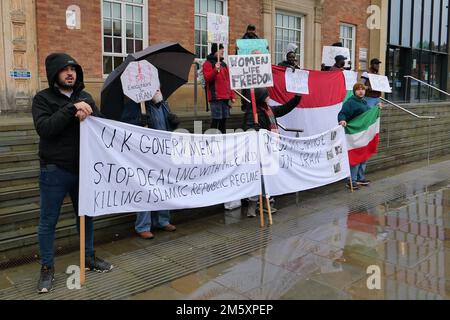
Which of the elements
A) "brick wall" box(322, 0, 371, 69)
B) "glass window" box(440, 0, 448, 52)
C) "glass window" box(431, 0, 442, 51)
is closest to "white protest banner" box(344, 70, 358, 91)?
"brick wall" box(322, 0, 371, 69)

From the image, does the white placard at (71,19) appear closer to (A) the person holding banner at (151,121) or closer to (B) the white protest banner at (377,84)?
(A) the person holding banner at (151,121)

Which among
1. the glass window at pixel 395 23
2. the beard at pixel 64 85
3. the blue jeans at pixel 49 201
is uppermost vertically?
the glass window at pixel 395 23

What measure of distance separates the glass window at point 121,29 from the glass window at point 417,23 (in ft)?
49.4

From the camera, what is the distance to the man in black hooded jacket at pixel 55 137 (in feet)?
12.5

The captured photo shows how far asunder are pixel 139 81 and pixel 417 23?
1958 centimetres

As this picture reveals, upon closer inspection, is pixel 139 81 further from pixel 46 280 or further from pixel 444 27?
pixel 444 27

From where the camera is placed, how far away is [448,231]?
5.53 meters

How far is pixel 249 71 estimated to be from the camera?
19.4 ft

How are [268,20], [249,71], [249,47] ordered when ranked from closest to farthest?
[249,71] < [249,47] < [268,20]

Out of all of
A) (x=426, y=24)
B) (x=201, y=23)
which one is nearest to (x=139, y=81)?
(x=201, y=23)

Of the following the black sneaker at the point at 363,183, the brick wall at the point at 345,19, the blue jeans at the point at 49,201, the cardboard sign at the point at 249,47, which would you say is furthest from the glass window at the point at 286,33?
the blue jeans at the point at 49,201

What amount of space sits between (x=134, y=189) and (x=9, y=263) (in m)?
1.42

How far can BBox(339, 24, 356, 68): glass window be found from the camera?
16.4m

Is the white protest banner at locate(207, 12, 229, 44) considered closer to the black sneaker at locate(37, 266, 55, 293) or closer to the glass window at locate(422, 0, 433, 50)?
the black sneaker at locate(37, 266, 55, 293)
